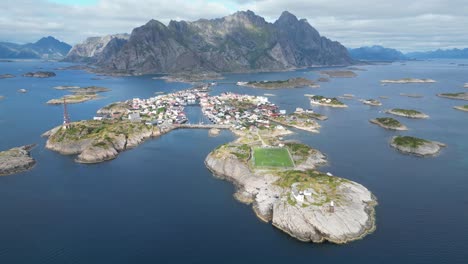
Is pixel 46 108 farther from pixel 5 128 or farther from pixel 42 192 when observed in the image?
pixel 42 192

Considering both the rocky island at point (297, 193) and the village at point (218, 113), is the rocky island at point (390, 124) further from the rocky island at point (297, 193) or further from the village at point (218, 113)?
the rocky island at point (297, 193)

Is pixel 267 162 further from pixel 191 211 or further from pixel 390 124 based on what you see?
pixel 390 124

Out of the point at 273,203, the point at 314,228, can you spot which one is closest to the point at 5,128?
the point at 273,203

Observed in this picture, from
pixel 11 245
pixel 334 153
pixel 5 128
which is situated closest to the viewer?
pixel 11 245

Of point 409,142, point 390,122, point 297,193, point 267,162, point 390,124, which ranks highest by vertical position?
point 390,122

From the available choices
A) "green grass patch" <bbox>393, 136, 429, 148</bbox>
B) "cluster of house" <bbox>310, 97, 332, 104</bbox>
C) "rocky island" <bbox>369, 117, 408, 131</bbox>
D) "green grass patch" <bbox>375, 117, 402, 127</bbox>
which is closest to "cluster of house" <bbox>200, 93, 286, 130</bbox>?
"cluster of house" <bbox>310, 97, 332, 104</bbox>

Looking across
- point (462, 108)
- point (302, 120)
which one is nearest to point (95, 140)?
point (302, 120)

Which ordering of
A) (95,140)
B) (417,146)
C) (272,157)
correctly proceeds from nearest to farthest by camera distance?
(272,157)
(417,146)
(95,140)
